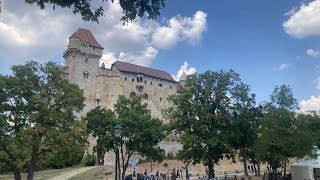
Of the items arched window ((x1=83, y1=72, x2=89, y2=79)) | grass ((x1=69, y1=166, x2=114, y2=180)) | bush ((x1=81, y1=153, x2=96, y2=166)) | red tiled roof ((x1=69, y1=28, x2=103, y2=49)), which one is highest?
red tiled roof ((x1=69, y1=28, x2=103, y2=49))

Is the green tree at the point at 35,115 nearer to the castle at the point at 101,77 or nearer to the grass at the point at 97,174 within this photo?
the grass at the point at 97,174

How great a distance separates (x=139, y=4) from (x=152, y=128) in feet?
109

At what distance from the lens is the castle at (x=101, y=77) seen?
95.5 meters

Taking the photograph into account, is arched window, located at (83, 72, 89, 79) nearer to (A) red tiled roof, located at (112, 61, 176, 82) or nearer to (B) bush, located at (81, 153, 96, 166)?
(A) red tiled roof, located at (112, 61, 176, 82)

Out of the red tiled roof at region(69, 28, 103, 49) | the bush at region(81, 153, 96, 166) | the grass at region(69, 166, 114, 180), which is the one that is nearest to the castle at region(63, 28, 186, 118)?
the red tiled roof at region(69, 28, 103, 49)

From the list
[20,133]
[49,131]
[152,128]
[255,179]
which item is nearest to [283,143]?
[255,179]

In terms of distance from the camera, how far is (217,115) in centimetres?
4491

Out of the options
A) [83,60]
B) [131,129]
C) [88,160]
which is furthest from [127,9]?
[83,60]

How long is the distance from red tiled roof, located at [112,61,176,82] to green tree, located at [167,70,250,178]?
204ft

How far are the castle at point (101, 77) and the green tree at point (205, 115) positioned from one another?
161 feet

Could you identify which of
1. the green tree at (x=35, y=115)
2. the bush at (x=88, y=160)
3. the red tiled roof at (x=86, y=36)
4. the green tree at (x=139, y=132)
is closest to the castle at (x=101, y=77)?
the red tiled roof at (x=86, y=36)

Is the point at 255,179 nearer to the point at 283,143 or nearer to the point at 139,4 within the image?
the point at 283,143

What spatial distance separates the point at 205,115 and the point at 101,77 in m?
60.8

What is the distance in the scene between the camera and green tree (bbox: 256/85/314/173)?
34.8m
